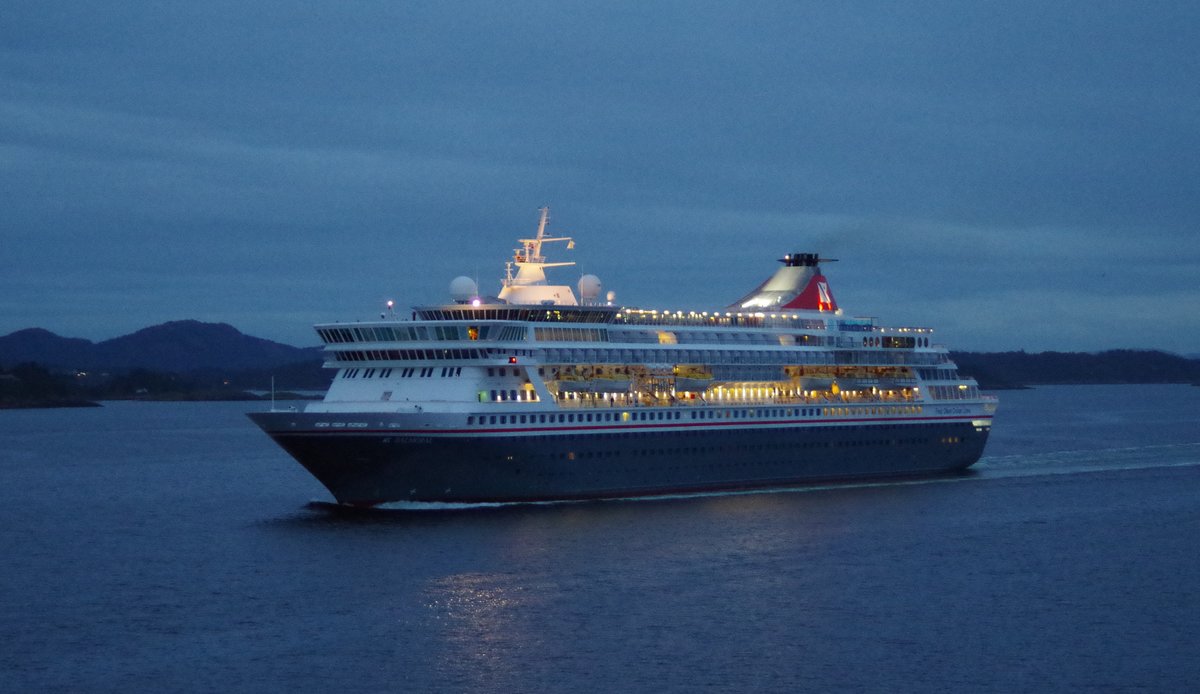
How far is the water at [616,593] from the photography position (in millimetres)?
31078

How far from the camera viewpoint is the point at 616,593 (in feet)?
125

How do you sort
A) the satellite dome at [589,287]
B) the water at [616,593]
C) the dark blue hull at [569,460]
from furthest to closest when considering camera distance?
the satellite dome at [589,287], the dark blue hull at [569,460], the water at [616,593]

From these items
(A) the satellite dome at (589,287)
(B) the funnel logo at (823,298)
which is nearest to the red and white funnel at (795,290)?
(B) the funnel logo at (823,298)

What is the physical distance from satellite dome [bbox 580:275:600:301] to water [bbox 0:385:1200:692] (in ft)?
33.8

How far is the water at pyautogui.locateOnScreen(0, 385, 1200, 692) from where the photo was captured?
102 ft

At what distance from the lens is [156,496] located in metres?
64.4

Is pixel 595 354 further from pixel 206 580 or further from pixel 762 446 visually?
pixel 206 580

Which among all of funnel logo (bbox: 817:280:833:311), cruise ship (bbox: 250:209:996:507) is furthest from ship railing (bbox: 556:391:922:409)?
funnel logo (bbox: 817:280:833:311)

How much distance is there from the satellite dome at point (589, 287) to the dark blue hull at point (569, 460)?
7387 mm

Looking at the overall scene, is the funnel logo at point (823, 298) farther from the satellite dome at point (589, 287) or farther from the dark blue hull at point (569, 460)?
the satellite dome at point (589, 287)

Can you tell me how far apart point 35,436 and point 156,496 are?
72270 millimetres

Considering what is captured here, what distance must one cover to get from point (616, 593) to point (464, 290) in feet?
67.8

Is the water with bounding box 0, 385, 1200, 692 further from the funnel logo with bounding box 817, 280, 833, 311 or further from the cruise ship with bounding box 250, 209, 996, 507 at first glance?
the funnel logo with bounding box 817, 280, 833, 311

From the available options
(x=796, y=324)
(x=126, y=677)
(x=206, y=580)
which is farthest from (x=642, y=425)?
(x=126, y=677)
